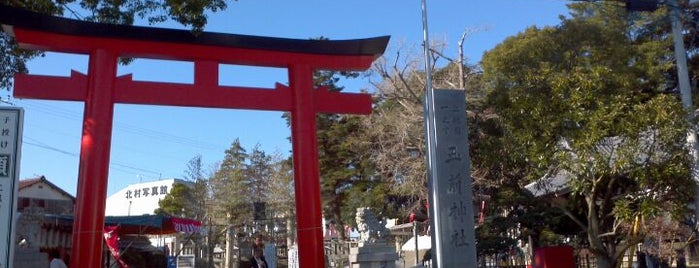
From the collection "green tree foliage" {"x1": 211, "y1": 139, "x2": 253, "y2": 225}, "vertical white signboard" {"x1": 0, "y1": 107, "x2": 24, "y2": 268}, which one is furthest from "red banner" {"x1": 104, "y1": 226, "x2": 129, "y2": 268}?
"green tree foliage" {"x1": 211, "y1": 139, "x2": 253, "y2": 225}

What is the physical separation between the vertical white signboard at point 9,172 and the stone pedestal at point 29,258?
31.9 ft

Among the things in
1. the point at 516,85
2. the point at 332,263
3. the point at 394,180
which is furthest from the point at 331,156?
the point at 516,85

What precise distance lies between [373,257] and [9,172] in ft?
28.5

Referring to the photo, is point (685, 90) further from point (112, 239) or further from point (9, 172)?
point (112, 239)

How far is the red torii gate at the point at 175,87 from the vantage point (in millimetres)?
11340

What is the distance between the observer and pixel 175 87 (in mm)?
12227

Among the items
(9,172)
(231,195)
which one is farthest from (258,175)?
(9,172)

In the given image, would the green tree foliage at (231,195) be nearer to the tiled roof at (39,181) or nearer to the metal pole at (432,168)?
the tiled roof at (39,181)

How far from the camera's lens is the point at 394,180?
74.2 feet

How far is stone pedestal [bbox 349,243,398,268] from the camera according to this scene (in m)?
13.3

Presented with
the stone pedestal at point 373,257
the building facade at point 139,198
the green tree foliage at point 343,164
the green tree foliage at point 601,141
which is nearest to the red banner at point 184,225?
the stone pedestal at point 373,257

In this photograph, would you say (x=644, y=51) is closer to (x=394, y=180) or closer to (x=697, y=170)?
(x=394, y=180)

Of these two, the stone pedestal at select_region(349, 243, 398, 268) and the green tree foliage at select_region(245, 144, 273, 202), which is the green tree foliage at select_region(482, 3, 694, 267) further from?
the green tree foliage at select_region(245, 144, 273, 202)

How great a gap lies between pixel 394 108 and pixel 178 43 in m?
11.8
